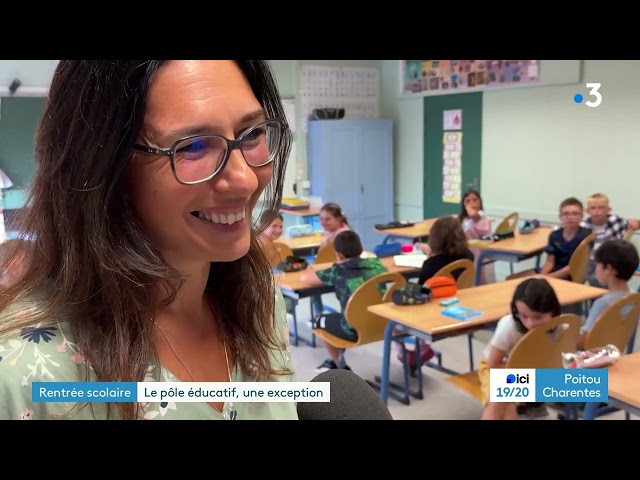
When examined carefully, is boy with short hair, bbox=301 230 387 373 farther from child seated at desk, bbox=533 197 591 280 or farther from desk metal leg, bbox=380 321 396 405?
child seated at desk, bbox=533 197 591 280

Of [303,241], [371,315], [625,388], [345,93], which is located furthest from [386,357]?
[345,93]

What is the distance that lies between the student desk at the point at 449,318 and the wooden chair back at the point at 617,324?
1.13 feet

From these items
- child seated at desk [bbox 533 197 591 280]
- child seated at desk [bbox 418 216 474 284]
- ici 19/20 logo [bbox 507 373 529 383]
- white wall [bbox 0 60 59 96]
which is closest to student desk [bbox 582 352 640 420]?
ici 19/20 logo [bbox 507 373 529 383]

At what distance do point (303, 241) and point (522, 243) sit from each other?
5.02 ft

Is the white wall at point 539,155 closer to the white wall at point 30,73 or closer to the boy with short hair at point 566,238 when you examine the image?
the boy with short hair at point 566,238

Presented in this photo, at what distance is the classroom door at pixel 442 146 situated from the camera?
517 cm

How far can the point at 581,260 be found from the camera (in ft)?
11.5

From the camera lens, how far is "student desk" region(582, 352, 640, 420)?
1.55 m

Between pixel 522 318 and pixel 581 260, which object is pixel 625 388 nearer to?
pixel 522 318

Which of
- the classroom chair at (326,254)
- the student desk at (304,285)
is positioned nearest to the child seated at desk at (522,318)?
the student desk at (304,285)

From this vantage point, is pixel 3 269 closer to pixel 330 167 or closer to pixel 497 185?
pixel 497 185

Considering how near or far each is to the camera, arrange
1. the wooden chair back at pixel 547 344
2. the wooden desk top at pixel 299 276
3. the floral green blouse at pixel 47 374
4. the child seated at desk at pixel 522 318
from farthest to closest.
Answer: the wooden desk top at pixel 299 276, the child seated at desk at pixel 522 318, the wooden chair back at pixel 547 344, the floral green blouse at pixel 47 374
